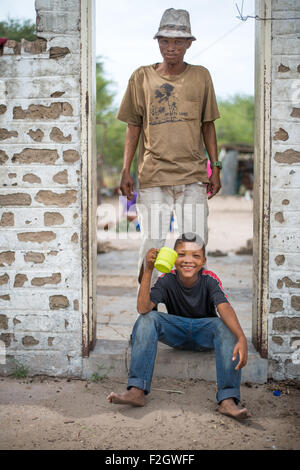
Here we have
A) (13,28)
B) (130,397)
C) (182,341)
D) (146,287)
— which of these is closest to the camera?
(130,397)

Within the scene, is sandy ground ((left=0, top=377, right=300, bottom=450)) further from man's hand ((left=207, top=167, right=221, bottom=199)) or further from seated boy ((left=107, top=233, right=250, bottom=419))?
man's hand ((left=207, top=167, right=221, bottom=199))

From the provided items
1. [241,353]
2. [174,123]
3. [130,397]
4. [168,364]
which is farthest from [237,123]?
[130,397]

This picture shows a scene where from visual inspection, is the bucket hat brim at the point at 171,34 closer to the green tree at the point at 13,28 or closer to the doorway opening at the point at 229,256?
the doorway opening at the point at 229,256

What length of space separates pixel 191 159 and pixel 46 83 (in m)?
1.05

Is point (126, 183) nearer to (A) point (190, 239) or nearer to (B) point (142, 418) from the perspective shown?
(A) point (190, 239)

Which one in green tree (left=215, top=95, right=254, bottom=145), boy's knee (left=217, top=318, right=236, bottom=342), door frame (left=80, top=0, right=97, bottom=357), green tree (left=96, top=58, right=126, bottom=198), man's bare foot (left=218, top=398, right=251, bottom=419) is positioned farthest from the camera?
green tree (left=215, top=95, right=254, bottom=145)

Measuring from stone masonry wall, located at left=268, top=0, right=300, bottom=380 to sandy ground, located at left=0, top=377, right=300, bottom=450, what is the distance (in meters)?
0.30

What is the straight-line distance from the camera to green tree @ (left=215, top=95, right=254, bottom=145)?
36.0m

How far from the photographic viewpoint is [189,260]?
3131 mm

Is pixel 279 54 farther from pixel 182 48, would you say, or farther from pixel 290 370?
pixel 290 370

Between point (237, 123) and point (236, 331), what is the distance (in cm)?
3556

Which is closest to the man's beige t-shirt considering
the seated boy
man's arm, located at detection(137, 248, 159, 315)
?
the seated boy

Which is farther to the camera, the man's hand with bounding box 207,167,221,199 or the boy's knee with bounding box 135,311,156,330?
the man's hand with bounding box 207,167,221,199

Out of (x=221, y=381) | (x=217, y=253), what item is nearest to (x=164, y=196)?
(x=221, y=381)
